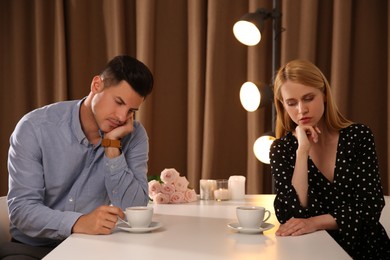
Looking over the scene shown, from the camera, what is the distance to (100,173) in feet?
5.98

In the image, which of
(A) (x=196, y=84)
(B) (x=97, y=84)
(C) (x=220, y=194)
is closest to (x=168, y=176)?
(C) (x=220, y=194)

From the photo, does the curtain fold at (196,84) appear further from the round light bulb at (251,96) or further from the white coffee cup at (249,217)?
the white coffee cup at (249,217)

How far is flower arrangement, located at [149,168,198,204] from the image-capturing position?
77.9 inches

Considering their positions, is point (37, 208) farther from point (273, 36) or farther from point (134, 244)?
point (273, 36)

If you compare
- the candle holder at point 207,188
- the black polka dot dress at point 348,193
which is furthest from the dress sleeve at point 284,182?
the candle holder at point 207,188

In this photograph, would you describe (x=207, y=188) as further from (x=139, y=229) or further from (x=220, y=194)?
(x=139, y=229)

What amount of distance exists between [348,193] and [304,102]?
329mm

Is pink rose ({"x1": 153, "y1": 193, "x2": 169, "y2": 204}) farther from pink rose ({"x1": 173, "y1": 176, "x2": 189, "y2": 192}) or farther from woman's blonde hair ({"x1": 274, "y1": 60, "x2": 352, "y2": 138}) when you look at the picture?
woman's blonde hair ({"x1": 274, "y1": 60, "x2": 352, "y2": 138})

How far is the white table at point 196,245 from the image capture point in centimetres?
115

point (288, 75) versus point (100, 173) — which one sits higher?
point (288, 75)

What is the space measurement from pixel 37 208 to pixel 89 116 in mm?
401

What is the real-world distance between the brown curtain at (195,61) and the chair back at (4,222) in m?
1.38

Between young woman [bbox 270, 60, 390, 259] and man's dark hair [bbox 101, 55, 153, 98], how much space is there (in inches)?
18.4

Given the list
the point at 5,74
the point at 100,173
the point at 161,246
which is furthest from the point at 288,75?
the point at 5,74
